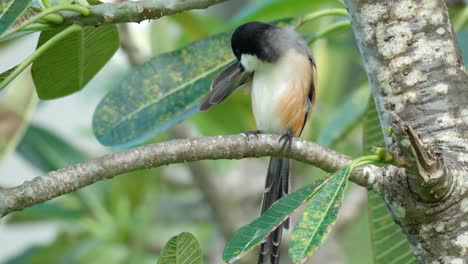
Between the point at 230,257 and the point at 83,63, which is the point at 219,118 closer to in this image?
the point at 83,63

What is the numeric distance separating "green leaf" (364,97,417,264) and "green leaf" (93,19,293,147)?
0.31m

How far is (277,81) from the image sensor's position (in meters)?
1.96

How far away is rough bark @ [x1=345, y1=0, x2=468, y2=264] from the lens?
1.11 m

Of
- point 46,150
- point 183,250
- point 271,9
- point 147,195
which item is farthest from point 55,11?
point 147,195

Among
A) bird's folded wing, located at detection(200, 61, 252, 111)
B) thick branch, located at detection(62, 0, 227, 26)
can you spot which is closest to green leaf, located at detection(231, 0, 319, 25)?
bird's folded wing, located at detection(200, 61, 252, 111)

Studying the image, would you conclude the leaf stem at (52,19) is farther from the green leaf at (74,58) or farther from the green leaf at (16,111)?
the green leaf at (16,111)

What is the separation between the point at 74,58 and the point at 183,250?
499mm

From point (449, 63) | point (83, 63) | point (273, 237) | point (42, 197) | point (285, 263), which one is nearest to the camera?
point (42, 197)

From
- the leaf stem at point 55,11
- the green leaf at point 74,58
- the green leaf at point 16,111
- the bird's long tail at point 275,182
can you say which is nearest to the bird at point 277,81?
the bird's long tail at point 275,182

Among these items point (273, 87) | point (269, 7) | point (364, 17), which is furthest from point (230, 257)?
point (269, 7)

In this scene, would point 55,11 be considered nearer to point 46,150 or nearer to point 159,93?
point 159,93

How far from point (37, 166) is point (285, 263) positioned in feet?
2.78

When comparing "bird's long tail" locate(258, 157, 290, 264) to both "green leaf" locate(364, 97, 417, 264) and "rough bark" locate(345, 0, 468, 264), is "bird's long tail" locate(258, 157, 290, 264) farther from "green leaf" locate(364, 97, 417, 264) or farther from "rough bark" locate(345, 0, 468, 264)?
"rough bark" locate(345, 0, 468, 264)

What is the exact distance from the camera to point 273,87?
77.2 inches
